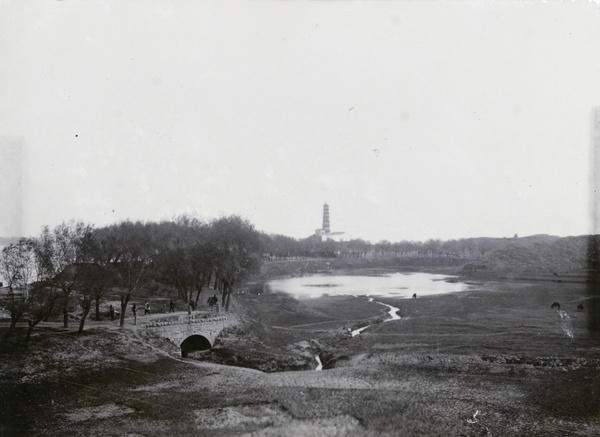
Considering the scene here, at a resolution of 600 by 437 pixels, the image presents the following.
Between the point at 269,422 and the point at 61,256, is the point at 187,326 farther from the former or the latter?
the point at 269,422

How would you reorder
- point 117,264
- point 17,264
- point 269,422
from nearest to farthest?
point 269,422, point 17,264, point 117,264

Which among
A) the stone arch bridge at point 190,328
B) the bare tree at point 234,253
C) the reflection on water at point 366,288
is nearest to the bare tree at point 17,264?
the stone arch bridge at point 190,328

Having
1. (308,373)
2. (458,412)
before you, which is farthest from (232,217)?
(458,412)

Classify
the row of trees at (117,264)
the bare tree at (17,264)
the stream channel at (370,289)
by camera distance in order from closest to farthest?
the bare tree at (17,264)
the row of trees at (117,264)
the stream channel at (370,289)

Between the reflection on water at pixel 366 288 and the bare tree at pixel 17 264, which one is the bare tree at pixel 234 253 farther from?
the bare tree at pixel 17 264

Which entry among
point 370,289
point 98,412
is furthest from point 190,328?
point 370,289

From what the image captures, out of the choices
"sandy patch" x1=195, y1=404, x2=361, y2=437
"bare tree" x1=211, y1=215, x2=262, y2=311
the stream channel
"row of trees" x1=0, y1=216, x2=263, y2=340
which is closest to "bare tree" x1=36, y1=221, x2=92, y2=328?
"row of trees" x1=0, y1=216, x2=263, y2=340

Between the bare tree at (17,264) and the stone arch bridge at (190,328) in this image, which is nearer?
the bare tree at (17,264)
